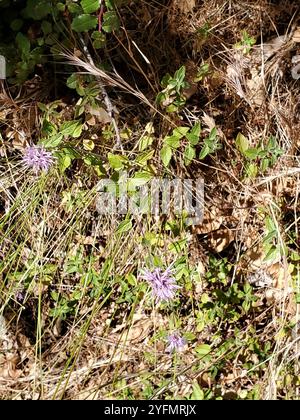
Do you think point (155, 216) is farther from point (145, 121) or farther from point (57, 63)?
point (57, 63)

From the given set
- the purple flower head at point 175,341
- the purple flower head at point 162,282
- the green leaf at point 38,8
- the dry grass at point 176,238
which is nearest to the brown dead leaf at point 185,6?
the dry grass at point 176,238

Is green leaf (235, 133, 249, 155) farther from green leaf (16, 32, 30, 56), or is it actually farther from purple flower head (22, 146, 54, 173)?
green leaf (16, 32, 30, 56)

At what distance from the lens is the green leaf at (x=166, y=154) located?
1.66 m

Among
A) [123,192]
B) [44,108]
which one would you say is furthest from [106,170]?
[44,108]

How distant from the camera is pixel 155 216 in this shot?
1.85 meters

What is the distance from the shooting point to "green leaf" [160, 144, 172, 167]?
1.66 metres

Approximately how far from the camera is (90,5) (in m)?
1.58

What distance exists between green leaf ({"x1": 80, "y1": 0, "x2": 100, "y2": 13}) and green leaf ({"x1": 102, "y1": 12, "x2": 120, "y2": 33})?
5 cm

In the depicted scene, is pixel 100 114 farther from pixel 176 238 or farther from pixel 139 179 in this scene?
pixel 176 238

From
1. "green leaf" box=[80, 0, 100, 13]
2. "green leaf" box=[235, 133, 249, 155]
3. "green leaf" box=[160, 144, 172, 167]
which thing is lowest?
"green leaf" box=[235, 133, 249, 155]

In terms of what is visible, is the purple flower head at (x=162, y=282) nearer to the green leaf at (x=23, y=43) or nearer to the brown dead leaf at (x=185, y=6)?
the green leaf at (x=23, y=43)

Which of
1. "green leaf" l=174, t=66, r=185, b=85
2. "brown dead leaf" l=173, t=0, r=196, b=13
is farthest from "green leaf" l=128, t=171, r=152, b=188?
"brown dead leaf" l=173, t=0, r=196, b=13

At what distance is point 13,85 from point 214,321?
3.38 ft
